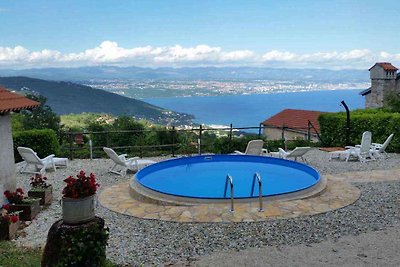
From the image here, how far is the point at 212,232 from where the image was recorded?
627 cm

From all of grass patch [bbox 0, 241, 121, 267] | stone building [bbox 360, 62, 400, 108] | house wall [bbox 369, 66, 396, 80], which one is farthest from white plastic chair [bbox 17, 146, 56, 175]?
house wall [bbox 369, 66, 396, 80]

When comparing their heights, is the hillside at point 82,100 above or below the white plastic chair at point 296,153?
below

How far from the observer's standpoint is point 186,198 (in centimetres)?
777

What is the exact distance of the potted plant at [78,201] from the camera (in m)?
4.39

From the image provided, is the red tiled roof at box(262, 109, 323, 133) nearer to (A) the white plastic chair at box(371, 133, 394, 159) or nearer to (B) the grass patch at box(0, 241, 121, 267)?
(A) the white plastic chair at box(371, 133, 394, 159)

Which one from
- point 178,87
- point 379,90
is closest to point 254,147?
point 379,90

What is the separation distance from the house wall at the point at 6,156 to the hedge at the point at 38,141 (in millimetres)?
5207

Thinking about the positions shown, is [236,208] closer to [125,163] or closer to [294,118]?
[125,163]

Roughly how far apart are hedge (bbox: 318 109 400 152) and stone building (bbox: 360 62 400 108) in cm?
1239

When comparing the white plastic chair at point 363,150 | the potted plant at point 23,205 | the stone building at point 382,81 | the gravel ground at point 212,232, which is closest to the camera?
the gravel ground at point 212,232

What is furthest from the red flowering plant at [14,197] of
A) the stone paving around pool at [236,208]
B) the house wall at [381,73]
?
the house wall at [381,73]

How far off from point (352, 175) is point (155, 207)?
565 cm

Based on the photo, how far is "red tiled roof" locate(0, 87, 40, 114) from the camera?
7.80 meters

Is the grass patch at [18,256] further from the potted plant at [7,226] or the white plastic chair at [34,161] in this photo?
the white plastic chair at [34,161]
